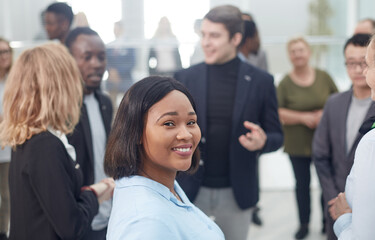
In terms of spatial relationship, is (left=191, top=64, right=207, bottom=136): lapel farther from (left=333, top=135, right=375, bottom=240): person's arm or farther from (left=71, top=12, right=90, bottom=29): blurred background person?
(left=71, top=12, right=90, bottom=29): blurred background person

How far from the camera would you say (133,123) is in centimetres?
128

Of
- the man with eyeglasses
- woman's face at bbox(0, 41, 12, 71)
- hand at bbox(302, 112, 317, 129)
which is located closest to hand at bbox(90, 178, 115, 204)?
the man with eyeglasses

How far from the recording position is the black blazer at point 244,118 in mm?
2535

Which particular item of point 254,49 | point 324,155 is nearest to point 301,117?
point 254,49

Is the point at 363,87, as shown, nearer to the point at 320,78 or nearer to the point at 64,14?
the point at 320,78

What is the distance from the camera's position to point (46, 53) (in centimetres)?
194

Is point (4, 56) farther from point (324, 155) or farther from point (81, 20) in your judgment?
point (324, 155)

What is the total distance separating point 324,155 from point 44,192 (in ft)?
5.51

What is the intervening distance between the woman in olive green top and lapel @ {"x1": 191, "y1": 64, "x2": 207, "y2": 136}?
62.7 inches

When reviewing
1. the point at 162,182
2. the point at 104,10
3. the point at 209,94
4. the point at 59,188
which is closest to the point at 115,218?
the point at 162,182

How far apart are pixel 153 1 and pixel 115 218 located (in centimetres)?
528

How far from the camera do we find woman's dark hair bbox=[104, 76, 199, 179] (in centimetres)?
128

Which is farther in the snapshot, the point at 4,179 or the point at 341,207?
the point at 4,179

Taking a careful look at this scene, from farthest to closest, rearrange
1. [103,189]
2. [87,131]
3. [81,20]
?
[81,20] < [87,131] < [103,189]
